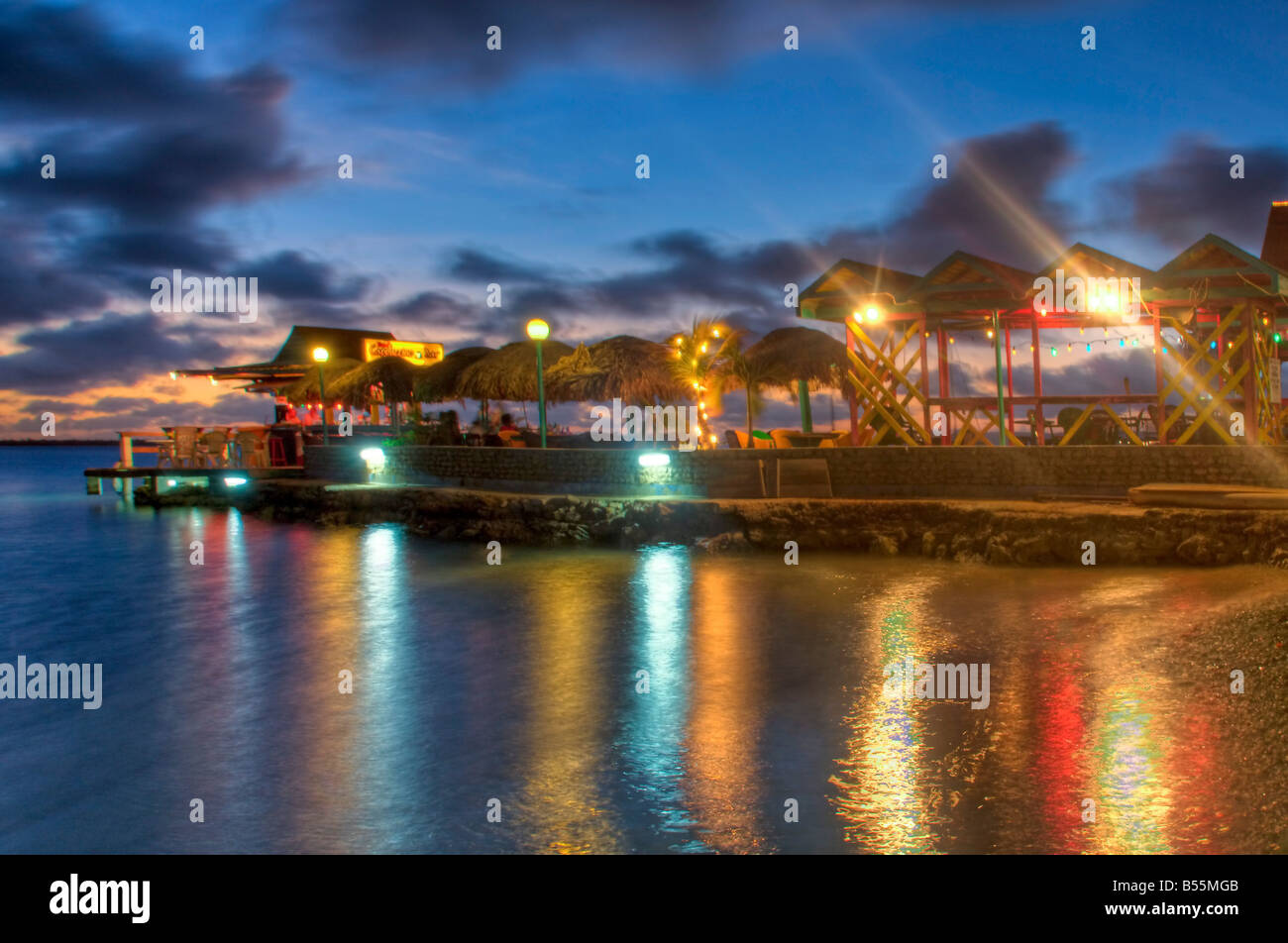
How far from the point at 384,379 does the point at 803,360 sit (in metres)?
13.9

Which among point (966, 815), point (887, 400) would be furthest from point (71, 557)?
point (966, 815)

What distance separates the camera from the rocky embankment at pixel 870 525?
12883mm

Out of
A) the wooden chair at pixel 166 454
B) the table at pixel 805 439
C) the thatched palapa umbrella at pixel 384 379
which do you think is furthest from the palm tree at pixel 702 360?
the wooden chair at pixel 166 454

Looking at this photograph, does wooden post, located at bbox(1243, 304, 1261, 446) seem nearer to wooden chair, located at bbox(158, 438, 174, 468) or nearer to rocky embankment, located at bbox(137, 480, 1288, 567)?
rocky embankment, located at bbox(137, 480, 1288, 567)

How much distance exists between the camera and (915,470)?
16.1 metres

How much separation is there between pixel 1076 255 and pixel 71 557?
2198cm

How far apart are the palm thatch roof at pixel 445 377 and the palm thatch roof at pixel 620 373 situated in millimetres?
3753

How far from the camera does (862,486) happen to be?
54.5 ft

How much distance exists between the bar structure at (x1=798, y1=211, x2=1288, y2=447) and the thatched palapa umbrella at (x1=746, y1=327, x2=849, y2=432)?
966 mm

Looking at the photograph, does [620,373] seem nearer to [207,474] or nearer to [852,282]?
[852,282]

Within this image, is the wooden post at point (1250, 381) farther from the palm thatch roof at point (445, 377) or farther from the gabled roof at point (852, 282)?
the palm thatch roof at point (445, 377)

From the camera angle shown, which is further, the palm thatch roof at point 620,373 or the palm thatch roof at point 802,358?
the palm thatch roof at point 620,373

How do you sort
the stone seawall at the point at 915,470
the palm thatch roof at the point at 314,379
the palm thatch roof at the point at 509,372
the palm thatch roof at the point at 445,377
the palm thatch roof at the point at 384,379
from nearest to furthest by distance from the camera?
1. the stone seawall at the point at 915,470
2. the palm thatch roof at the point at 509,372
3. the palm thatch roof at the point at 445,377
4. the palm thatch roof at the point at 384,379
5. the palm thatch roof at the point at 314,379

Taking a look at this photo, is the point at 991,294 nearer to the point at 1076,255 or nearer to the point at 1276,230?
the point at 1076,255
